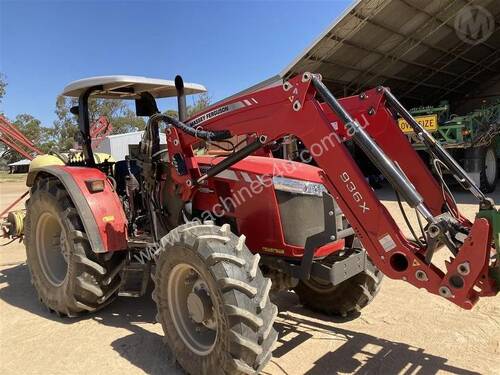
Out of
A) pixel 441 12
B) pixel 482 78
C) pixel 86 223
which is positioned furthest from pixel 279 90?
pixel 482 78

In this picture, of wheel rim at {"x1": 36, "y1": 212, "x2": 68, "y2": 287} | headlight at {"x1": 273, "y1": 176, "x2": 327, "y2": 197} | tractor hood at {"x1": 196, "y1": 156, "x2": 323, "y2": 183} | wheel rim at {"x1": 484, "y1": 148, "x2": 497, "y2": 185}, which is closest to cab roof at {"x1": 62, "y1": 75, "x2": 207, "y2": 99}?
tractor hood at {"x1": 196, "y1": 156, "x2": 323, "y2": 183}

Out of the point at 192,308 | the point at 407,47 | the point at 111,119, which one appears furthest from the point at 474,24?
the point at 111,119

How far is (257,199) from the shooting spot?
3697 millimetres

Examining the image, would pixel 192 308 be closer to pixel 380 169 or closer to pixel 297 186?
pixel 297 186

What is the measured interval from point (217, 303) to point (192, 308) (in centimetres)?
32

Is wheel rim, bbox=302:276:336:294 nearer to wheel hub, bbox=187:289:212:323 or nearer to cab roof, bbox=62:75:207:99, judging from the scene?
wheel hub, bbox=187:289:212:323

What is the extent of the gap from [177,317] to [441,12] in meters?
11.6

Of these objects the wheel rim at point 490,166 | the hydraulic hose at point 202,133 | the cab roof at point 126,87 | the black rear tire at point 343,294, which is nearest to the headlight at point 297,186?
the hydraulic hose at point 202,133

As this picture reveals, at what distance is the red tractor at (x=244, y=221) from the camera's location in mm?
2771

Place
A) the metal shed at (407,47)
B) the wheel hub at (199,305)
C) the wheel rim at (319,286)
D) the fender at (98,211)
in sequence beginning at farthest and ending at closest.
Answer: the metal shed at (407,47), the wheel rim at (319,286), the fender at (98,211), the wheel hub at (199,305)

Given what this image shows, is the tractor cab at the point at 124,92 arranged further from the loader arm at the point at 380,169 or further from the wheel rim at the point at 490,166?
the wheel rim at the point at 490,166

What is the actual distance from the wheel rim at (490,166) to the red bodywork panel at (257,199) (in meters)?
10.3

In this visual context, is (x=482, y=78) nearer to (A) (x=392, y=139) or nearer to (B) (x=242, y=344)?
(A) (x=392, y=139)

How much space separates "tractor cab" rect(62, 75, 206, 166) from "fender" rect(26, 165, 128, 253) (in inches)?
21.5
